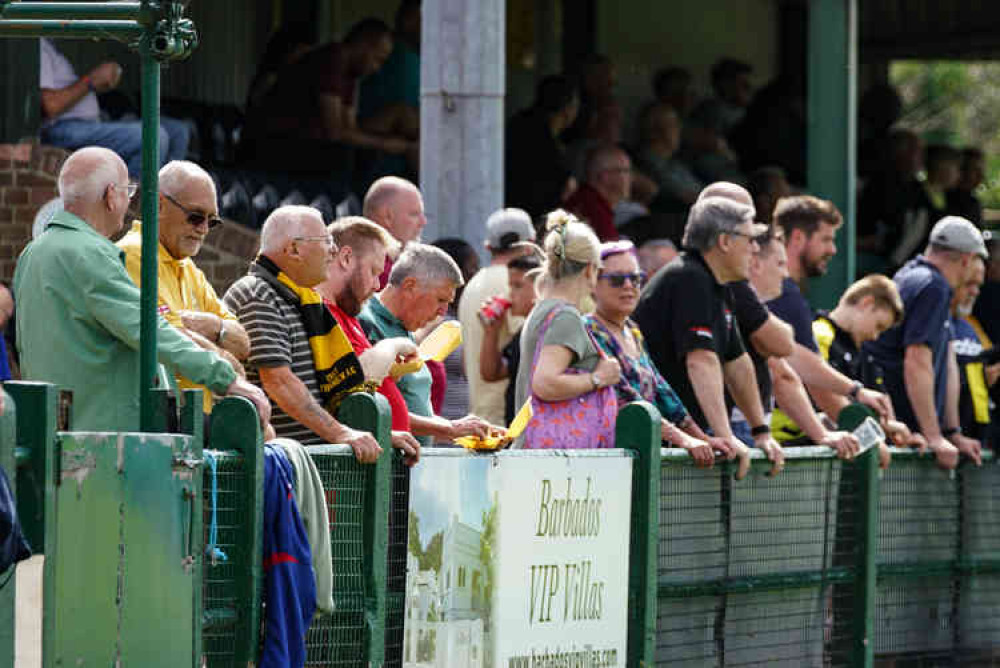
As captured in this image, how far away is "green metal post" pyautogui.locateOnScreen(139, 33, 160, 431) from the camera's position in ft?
18.4

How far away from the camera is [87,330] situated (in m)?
6.24

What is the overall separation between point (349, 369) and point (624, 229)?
672 cm

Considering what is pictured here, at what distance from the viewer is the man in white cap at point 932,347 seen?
10227mm

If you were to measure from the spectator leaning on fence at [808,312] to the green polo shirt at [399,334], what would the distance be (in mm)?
2312

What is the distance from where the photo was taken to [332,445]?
252 inches

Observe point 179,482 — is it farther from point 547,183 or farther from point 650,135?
point 650,135

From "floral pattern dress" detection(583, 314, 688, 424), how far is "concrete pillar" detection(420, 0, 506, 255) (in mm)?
2811

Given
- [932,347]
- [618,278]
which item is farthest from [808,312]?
[618,278]

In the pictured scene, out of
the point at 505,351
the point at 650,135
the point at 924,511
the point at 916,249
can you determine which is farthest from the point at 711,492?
the point at 916,249

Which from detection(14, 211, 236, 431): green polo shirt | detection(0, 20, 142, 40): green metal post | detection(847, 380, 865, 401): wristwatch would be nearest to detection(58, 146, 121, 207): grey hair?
detection(14, 211, 236, 431): green polo shirt

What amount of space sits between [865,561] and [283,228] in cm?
356

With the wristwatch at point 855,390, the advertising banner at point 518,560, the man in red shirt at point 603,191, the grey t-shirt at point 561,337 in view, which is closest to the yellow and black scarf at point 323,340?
the advertising banner at point 518,560

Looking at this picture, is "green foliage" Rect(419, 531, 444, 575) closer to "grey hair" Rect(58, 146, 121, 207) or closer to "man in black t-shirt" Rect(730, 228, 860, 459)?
"grey hair" Rect(58, 146, 121, 207)

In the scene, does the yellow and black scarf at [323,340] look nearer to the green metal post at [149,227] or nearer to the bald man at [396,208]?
the green metal post at [149,227]
